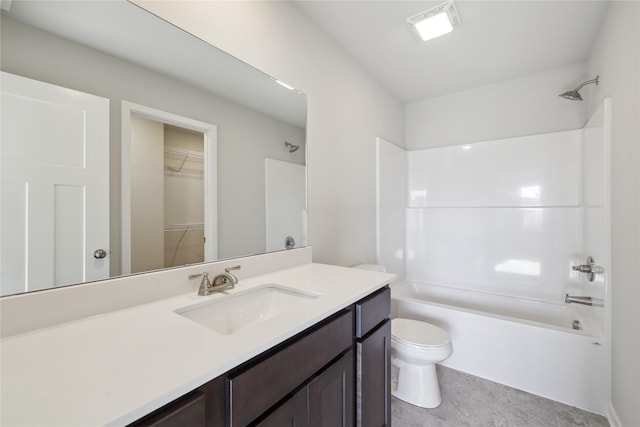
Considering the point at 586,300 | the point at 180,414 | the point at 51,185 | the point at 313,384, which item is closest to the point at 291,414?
the point at 313,384

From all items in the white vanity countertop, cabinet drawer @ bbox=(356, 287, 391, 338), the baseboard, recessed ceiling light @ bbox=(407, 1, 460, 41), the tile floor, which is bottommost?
the tile floor

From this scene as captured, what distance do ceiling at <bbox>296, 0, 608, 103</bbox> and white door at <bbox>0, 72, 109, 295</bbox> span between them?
4.77 feet

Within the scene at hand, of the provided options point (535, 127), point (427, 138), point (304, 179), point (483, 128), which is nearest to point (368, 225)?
point (304, 179)

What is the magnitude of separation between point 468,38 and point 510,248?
190 cm

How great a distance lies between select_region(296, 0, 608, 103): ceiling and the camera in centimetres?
169

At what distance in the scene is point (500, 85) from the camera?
2678 mm

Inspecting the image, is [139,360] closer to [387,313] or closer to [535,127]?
[387,313]

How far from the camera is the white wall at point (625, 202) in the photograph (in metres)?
1.28

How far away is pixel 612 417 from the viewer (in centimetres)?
159

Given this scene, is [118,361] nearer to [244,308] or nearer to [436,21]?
[244,308]

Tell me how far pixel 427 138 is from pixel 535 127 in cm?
98

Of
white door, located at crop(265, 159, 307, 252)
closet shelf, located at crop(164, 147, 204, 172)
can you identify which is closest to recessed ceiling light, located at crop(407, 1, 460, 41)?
white door, located at crop(265, 159, 307, 252)

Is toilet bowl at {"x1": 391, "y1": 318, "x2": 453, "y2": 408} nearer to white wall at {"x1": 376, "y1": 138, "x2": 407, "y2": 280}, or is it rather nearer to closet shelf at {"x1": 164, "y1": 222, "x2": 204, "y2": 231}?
white wall at {"x1": 376, "y1": 138, "x2": 407, "y2": 280}

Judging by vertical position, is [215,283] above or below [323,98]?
below
